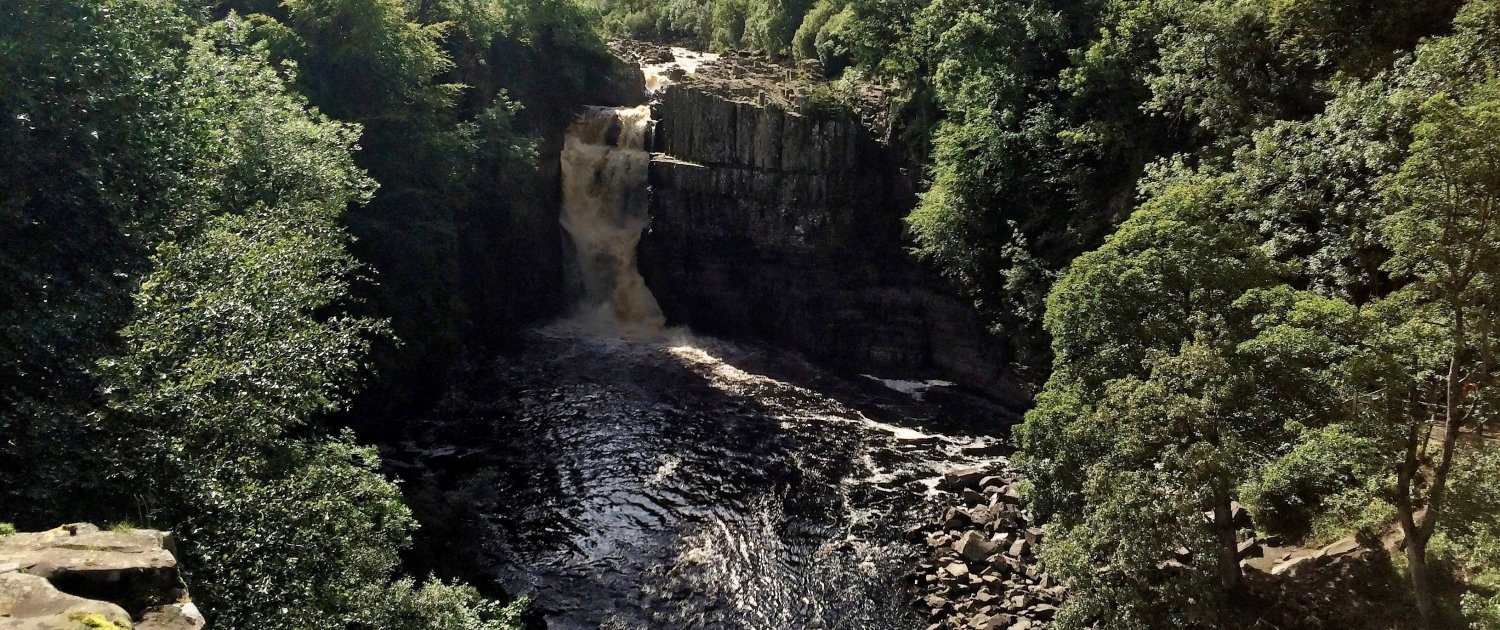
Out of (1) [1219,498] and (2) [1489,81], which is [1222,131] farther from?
(1) [1219,498]

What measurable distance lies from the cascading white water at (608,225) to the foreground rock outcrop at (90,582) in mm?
36257

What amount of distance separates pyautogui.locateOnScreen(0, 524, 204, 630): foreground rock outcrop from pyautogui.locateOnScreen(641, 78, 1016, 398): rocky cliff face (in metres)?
32.6

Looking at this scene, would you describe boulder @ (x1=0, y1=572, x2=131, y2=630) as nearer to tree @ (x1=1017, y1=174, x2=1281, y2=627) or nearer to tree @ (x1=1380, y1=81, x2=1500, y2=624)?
tree @ (x1=1017, y1=174, x2=1281, y2=627)

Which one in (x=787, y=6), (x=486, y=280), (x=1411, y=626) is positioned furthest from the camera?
(x=787, y=6)

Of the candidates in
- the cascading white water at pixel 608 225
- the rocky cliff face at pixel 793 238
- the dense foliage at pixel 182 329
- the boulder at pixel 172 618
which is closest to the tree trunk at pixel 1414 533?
the dense foliage at pixel 182 329

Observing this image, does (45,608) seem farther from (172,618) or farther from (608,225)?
(608,225)

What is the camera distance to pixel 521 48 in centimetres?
4778

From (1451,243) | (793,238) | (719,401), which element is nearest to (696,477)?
(719,401)

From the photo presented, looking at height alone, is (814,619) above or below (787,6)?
below

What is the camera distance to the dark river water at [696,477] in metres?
23.4

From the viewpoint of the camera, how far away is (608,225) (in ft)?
154

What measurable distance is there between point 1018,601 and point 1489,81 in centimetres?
1507

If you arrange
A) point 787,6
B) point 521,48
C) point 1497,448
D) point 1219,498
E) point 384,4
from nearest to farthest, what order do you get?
1. point 1497,448
2. point 1219,498
3. point 384,4
4. point 521,48
5. point 787,6

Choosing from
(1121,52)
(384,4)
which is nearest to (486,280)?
(384,4)
